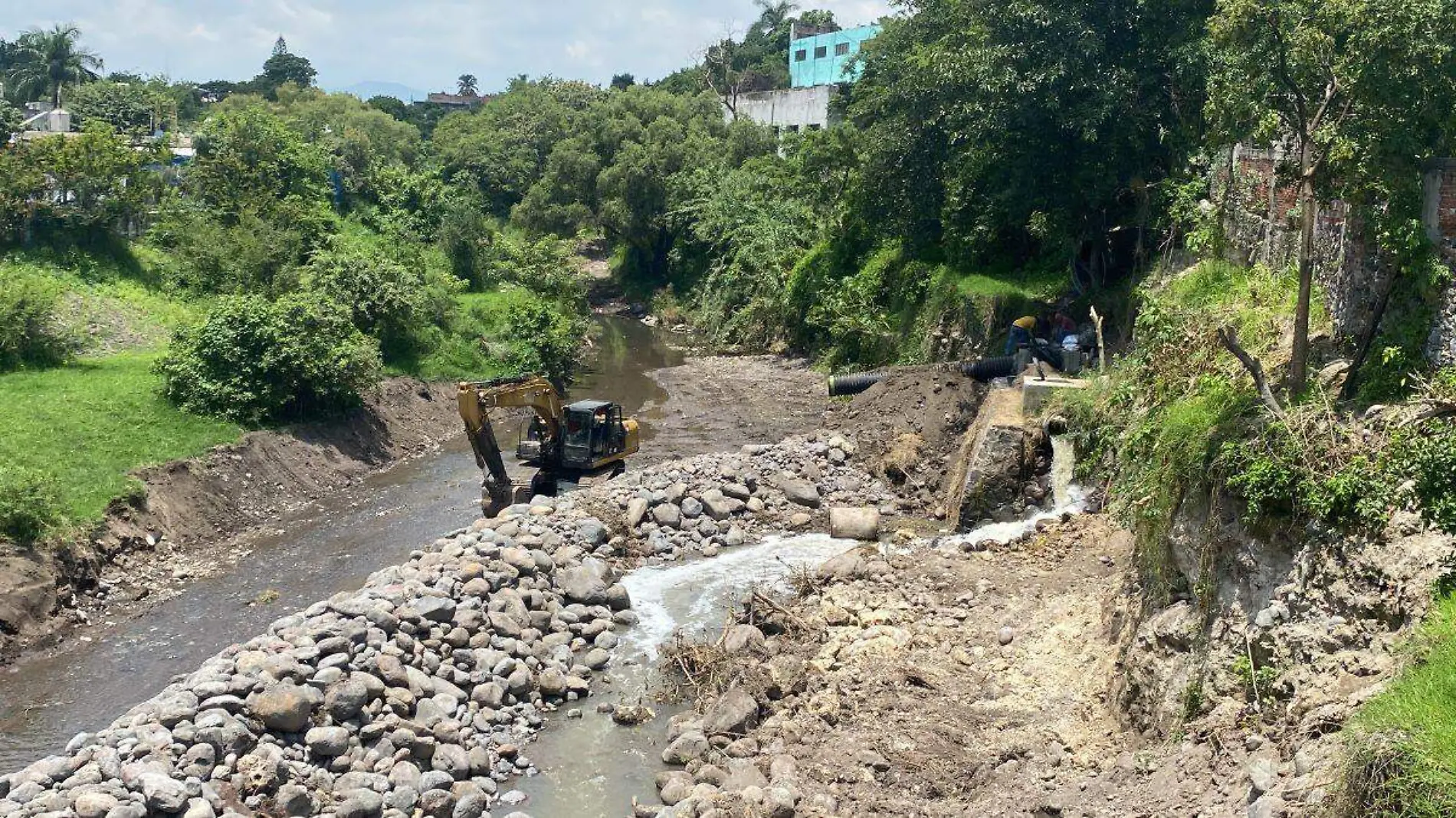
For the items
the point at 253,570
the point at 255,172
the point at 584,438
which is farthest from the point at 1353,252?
the point at 255,172

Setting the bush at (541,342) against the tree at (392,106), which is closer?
the bush at (541,342)

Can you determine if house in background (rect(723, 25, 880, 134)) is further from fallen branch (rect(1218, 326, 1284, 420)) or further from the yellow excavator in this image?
fallen branch (rect(1218, 326, 1284, 420))

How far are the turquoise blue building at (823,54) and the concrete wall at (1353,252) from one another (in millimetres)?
50485

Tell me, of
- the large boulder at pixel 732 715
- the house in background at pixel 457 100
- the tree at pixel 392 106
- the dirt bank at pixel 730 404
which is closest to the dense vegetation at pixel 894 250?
the dirt bank at pixel 730 404

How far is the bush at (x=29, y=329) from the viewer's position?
1112 inches

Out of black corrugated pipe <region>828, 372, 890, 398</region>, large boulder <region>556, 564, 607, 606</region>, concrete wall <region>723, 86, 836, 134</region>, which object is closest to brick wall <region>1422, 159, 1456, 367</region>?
large boulder <region>556, 564, 607, 606</region>

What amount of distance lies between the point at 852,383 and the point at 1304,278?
760 inches

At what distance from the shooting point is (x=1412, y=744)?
8.49 meters

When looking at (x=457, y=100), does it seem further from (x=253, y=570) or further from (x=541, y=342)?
(x=253, y=570)

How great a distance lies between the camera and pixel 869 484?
2544cm

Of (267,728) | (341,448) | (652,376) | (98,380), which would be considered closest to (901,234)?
(652,376)

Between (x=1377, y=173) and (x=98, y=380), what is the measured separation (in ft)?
84.0

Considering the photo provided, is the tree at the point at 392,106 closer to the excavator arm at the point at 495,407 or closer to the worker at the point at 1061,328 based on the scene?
the worker at the point at 1061,328

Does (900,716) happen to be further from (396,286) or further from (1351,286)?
(396,286)
